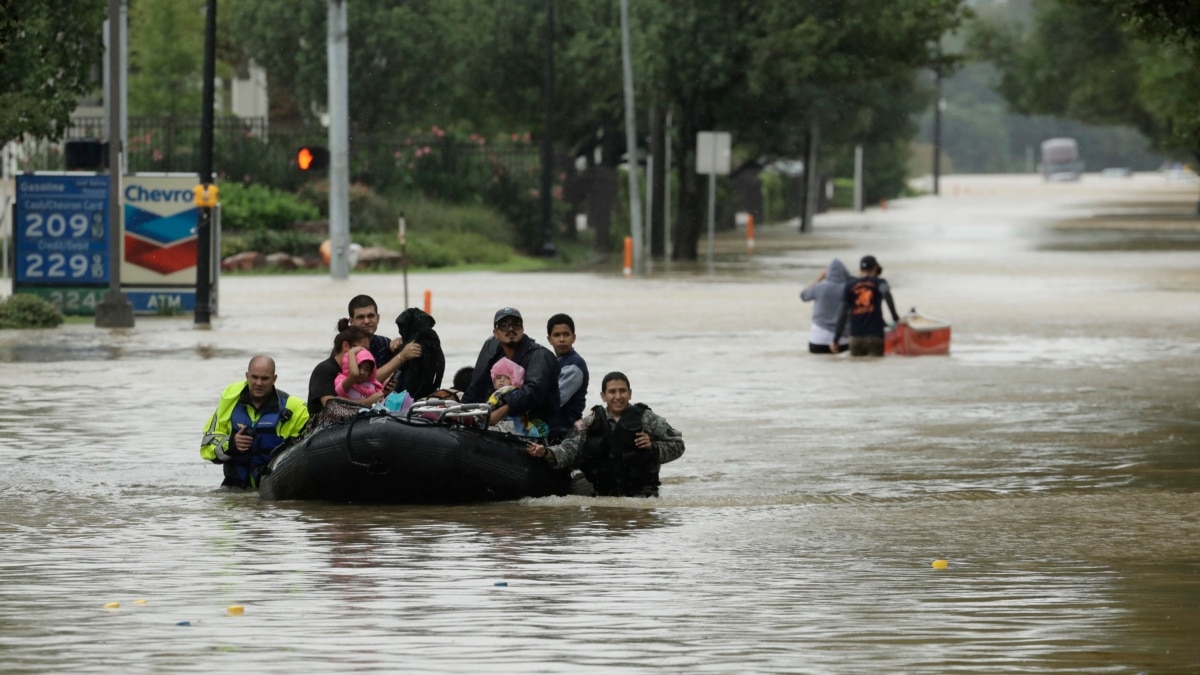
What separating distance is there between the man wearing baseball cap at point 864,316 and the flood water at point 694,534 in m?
0.29

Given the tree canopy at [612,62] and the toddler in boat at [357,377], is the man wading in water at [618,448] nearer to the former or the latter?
the toddler in boat at [357,377]

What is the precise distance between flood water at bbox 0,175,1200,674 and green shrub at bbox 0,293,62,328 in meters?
1.96

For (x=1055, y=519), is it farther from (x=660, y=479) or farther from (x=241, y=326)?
(x=241, y=326)

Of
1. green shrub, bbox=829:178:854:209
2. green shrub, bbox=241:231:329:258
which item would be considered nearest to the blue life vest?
green shrub, bbox=241:231:329:258

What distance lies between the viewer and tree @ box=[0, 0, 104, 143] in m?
30.2

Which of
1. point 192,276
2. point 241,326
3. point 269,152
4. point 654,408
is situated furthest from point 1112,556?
point 269,152

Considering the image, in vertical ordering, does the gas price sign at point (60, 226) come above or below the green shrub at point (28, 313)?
above

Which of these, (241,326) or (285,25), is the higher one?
(285,25)

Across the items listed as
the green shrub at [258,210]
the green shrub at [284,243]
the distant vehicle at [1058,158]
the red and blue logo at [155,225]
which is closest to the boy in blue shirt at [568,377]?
the red and blue logo at [155,225]

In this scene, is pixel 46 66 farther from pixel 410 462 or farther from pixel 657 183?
pixel 657 183

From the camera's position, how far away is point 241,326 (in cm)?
3031

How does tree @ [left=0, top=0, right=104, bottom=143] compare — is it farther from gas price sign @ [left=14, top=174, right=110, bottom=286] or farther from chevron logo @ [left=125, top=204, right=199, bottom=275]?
chevron logo @ [left=125, top=204, right=199, bottom=275]

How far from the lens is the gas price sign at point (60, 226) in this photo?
3153 cm

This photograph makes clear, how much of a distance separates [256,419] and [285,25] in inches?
2016
